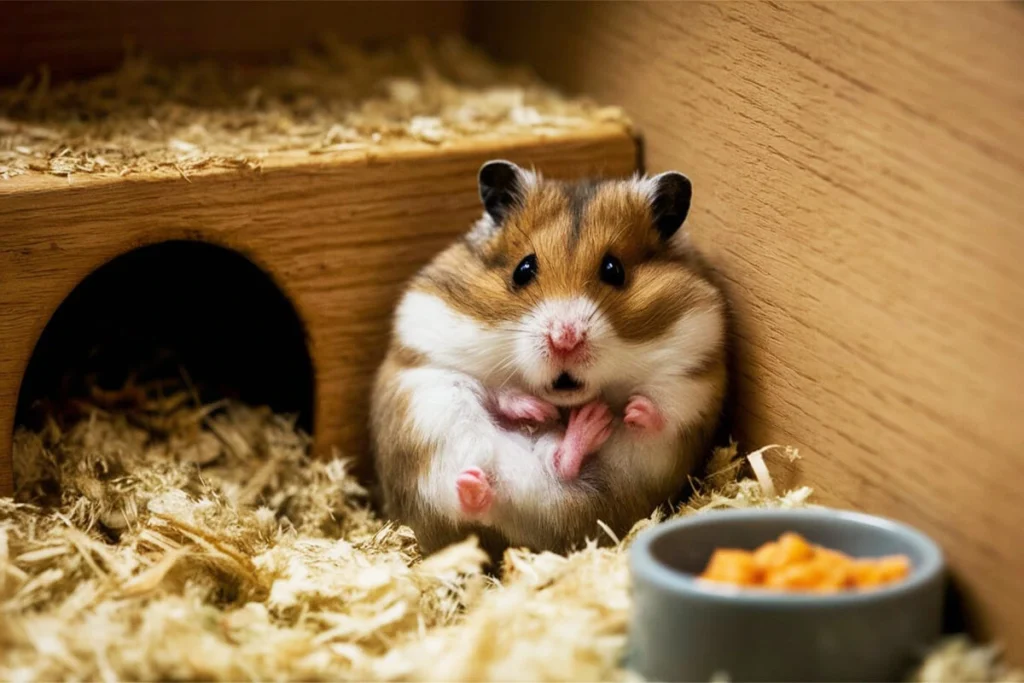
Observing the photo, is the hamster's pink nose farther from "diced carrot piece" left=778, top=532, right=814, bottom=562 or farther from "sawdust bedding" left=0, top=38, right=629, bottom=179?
"sawdust bedding" left=0, top=38, right=629, bottom=179

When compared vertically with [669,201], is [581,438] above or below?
below

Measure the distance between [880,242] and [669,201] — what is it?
2.04 ft

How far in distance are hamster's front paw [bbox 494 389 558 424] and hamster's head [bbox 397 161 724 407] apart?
3cm

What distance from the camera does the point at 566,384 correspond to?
9.16ft

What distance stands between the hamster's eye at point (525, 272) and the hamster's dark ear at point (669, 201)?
0.34 m

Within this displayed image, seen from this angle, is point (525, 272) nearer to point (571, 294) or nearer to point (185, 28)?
point (571, 294)

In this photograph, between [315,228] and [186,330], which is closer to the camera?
[315,228]

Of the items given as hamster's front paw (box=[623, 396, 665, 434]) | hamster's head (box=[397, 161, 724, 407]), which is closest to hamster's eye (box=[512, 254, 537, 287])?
hamster's head (box=[397, 161, 724, 407])

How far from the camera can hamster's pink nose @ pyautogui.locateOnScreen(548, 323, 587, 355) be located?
2.66m

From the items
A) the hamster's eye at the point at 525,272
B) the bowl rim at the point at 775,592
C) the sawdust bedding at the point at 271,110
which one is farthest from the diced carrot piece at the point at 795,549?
the sawdust bedding at the point at 271,110

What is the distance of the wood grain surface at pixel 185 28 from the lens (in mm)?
3898

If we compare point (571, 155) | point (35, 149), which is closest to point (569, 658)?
point (571, 155)

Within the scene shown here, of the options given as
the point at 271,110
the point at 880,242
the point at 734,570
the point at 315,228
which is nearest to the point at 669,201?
the point at 880,242

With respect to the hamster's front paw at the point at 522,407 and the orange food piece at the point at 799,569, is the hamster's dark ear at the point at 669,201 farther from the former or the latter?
the orange food piece at the point at 799,569
